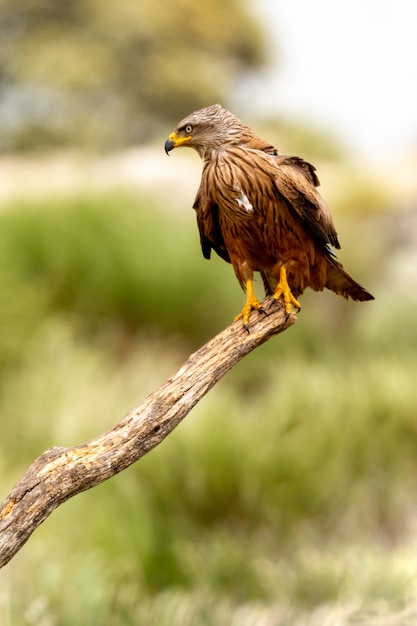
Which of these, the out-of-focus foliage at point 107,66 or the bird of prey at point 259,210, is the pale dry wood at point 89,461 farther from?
the out-of-focus foliage at point 107,66

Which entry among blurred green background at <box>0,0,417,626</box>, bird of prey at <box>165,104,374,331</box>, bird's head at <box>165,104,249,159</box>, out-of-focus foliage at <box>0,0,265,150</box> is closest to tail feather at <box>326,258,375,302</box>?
bird of prey at <box>165,104,374,331</box>

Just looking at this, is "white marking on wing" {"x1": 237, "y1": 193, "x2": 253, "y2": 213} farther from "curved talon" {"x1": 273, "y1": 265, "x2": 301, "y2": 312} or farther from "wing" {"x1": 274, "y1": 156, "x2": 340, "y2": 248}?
"curved talon" {"x1": 273, "y1": 265, "x2": 301, "y2": 312}

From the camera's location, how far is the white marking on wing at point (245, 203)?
7.88 ft

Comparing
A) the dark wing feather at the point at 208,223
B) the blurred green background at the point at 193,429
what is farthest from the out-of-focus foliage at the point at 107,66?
the dark wing feather at the point at 208,223

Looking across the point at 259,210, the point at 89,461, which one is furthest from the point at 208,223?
the point at 89,461

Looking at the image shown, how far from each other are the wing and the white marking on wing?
3.3 inches

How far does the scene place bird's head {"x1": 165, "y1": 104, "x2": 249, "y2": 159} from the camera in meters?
2.34

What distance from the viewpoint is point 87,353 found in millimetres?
8531

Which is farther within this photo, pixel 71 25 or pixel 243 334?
pixel 71 25

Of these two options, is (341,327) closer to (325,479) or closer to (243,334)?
(325,479)

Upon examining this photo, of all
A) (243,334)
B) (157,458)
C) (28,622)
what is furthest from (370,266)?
(243,334)

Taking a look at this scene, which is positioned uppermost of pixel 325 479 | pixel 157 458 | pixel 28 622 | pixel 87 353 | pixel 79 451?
pixel 87 353

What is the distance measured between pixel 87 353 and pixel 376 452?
8.58ft

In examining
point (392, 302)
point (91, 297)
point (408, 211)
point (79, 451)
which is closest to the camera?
point (79, 451)
